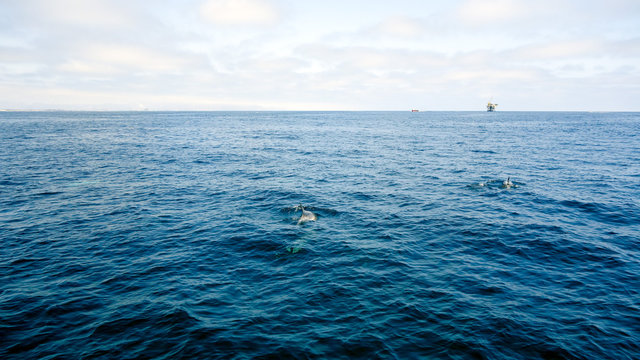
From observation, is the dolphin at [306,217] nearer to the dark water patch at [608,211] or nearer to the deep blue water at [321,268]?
the deep blue water at [321,268]

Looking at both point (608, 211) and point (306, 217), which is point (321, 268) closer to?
point (306, 217)

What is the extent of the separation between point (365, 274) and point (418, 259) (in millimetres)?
4527

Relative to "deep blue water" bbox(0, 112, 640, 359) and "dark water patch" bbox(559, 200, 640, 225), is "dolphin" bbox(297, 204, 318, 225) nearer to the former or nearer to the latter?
"deep blue water" bbox(0, 112, 640, 359)

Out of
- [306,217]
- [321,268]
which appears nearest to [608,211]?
[306,217]

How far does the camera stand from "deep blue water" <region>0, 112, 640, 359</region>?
50.1 ft

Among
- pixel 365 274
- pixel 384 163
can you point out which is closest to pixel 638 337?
pixel 365 274

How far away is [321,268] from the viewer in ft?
71.5

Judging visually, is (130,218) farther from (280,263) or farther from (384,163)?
(384,163)

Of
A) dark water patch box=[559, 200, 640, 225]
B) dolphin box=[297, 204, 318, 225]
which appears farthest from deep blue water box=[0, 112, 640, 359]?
dolphin box=[297, 204, 318, 225]

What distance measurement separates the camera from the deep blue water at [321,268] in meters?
15.3

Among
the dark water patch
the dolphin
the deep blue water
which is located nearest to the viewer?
the deep blue water

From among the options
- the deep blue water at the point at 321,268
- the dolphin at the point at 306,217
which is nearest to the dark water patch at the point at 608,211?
the deep blue water at the point at 321,268

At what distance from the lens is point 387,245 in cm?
2514

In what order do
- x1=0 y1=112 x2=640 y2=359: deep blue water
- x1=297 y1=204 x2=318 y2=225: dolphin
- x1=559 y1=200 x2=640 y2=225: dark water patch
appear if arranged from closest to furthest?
x1=0 y1=112 x2=640 y2=359: deep blue water
x1=559 y1=200 x2=640 y2=225: dark water patch
x1=297 y1=204 x2=318 y2=225: dolphin
